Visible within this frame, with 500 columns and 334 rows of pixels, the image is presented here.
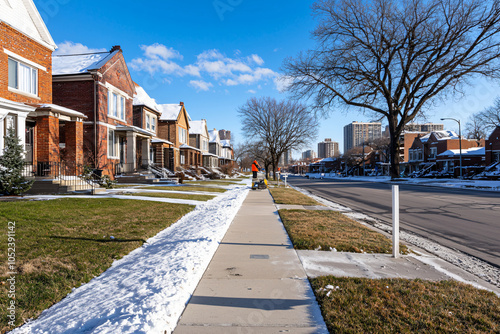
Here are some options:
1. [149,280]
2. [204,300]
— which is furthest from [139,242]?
[204,300]

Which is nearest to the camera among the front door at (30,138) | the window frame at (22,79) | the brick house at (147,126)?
the window frame at (22,79)

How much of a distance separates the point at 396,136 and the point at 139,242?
3319cm

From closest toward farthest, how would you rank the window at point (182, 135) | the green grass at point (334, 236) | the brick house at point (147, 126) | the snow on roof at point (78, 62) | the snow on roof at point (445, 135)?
1. the green grass at point (334, 236)
2. the snow on roof at point (78, 62)
3. the brick house at point (147, 126)
4. the window at point (182, 135)
5. the snow on roof at point (445, 135)

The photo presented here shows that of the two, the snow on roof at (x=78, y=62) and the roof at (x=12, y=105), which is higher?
the snow on roof at (x=78, y=62)

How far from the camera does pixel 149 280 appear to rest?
3682mm

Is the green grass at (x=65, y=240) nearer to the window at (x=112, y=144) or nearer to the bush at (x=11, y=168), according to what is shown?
the bush at (x=11, y=168)

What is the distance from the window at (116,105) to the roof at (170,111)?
11508mm

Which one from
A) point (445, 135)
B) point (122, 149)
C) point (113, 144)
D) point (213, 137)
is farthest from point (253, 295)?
point (445, 135)

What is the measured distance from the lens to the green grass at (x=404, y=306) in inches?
103

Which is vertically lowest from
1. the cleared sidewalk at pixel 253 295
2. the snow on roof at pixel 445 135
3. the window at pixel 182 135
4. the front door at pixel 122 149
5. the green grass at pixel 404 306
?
the cleared sidewalk at pixel 253 295

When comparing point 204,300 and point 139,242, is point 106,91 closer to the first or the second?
point 139,242

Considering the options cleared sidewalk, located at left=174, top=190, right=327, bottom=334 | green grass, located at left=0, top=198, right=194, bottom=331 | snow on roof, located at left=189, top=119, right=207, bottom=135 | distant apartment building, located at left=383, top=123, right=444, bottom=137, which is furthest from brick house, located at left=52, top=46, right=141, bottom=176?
distant apartment building, located at left=383, top=123, right=444, bottom=137

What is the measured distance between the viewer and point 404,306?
9.70 feet

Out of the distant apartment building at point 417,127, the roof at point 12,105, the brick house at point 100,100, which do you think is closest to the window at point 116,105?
the brick house at point 100,100
